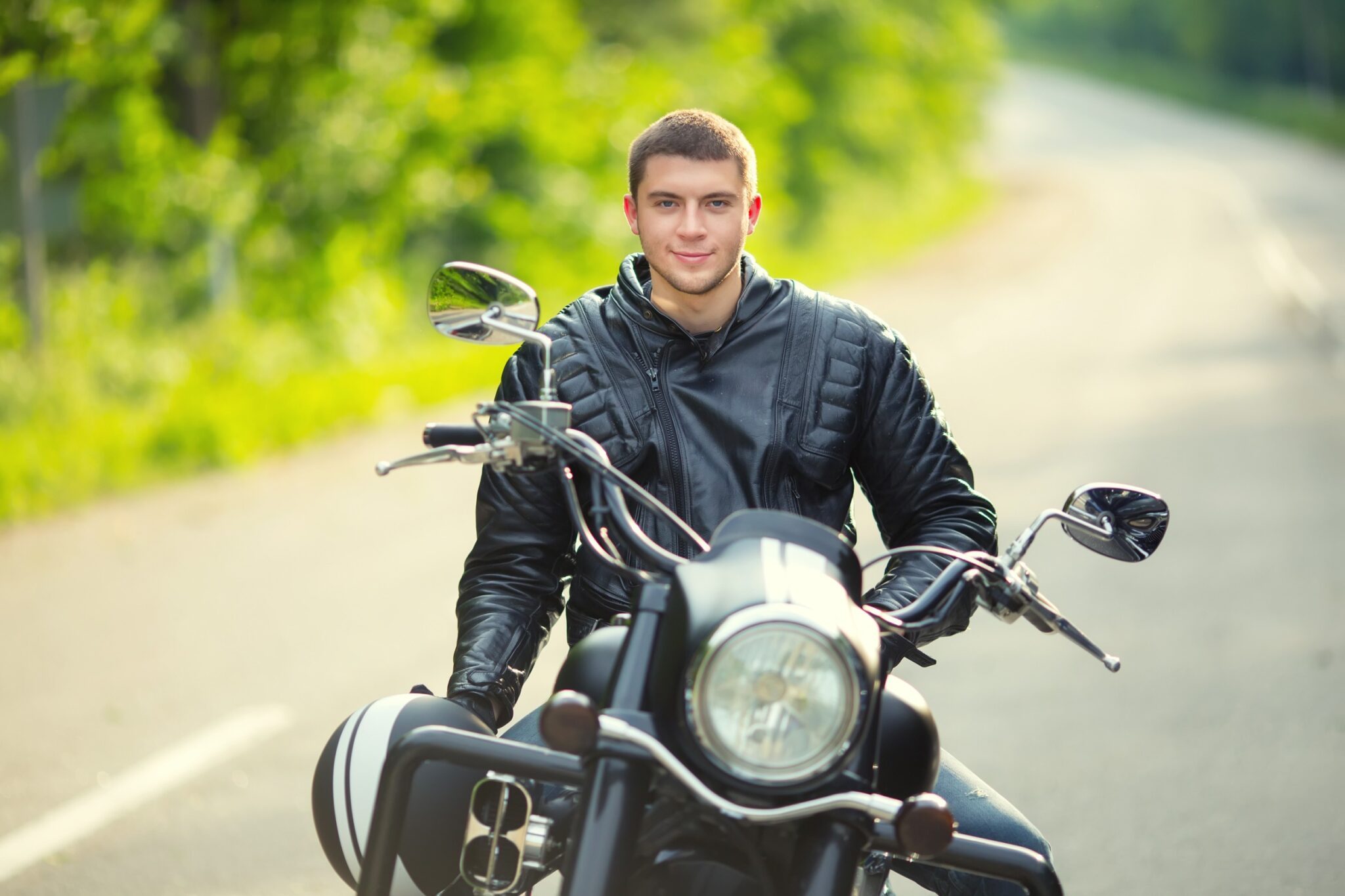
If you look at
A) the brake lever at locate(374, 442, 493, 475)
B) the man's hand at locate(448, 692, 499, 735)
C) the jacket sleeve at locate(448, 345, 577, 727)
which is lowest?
the man's hand at locate(448, 692, 499, 735)

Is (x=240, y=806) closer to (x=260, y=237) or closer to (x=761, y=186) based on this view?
(x=260, y=237)

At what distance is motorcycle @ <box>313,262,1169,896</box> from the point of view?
5.48ft

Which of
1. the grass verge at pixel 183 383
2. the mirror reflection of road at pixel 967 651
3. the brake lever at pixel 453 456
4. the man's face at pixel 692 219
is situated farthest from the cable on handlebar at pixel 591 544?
the grass verge at pixel 183 383

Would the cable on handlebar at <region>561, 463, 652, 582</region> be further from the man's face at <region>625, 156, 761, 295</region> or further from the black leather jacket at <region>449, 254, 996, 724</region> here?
the man's face at <region>625, 156, 761, 295</region>

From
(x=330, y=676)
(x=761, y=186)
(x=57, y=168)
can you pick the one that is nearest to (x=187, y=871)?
(x=330, y=676)

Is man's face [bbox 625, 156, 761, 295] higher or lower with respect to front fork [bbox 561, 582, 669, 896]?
higher

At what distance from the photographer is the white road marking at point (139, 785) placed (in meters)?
4.24

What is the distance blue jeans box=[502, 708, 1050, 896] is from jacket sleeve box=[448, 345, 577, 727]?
137 millimetres

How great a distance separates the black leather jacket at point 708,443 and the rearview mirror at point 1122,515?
0.99 ft

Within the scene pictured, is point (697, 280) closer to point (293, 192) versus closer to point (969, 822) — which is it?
point (969, 822)

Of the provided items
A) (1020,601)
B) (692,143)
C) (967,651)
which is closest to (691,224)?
(692,143)

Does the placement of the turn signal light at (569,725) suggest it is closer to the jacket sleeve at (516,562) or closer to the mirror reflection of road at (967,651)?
the jacket sleeve at (516,562)

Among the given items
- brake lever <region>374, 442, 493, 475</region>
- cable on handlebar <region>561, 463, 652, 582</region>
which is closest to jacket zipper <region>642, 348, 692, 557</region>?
cable on handlebar <region>561, 463, 652, 582</region>

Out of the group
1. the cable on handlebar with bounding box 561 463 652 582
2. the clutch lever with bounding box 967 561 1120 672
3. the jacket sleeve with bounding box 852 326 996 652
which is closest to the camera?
the cable on handlebar with bounding box 561 463 652 582
